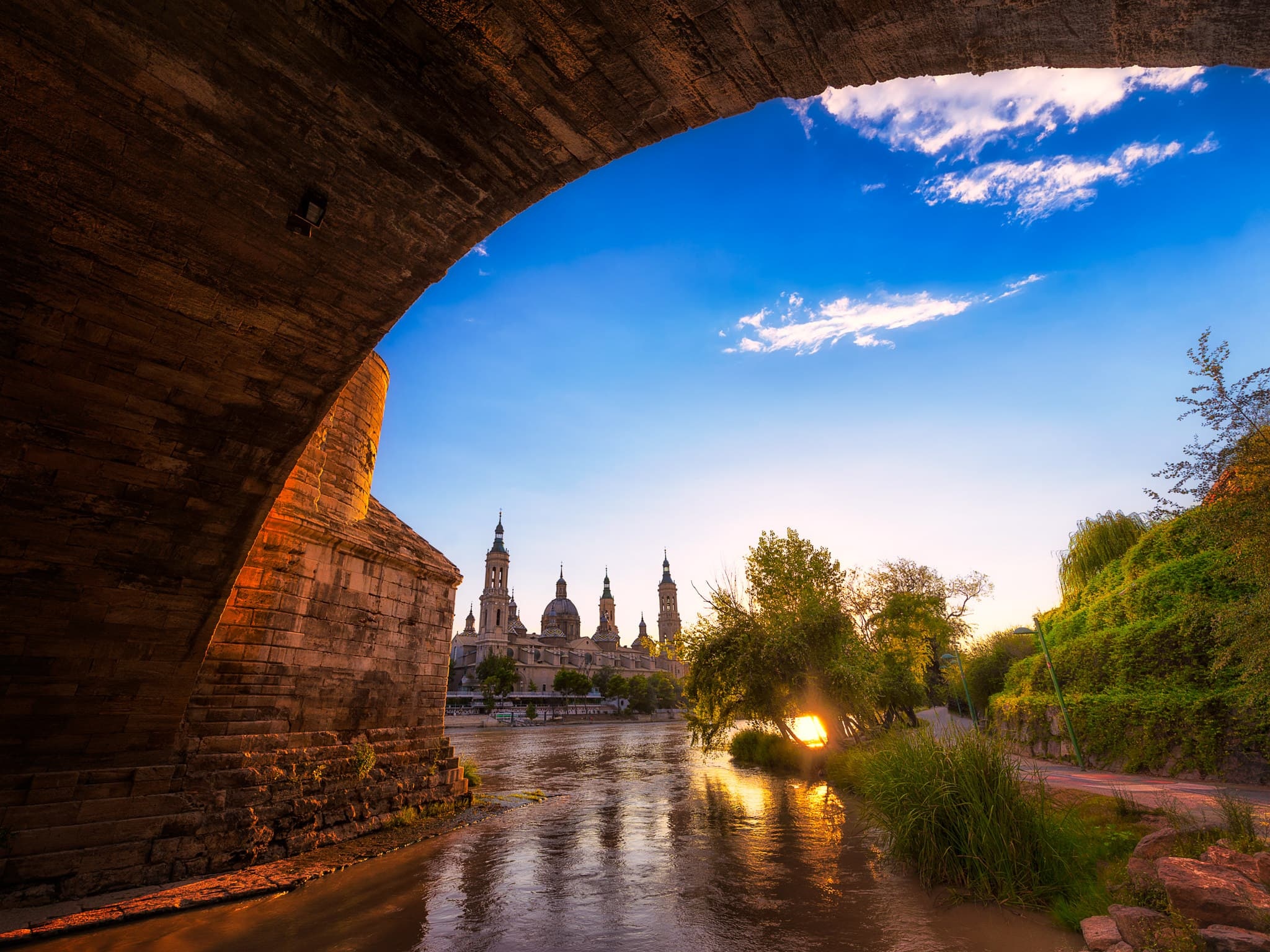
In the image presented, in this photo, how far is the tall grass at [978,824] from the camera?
5.45 m

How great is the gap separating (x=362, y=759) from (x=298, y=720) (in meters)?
1.35

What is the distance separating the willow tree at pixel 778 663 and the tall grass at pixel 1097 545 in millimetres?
6970

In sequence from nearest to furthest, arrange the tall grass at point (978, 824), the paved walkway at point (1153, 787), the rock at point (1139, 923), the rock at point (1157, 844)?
1. the rock at point (1139, 923)
2. the rock at point (1157, 844)
3. the tall grass at point (978, 824)
4. the paved walkway at point (1153, 787)

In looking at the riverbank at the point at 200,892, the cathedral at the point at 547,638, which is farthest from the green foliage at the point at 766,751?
the cathedral at the point at 547,638

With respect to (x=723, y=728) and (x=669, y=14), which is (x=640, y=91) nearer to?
(x=669, y=14)

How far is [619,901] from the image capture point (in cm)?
628

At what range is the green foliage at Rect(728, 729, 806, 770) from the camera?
17.1 metres

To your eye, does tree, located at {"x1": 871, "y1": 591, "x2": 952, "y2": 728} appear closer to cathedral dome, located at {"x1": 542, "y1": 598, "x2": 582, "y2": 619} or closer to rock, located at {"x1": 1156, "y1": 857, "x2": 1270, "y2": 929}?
rock, located at {"x1": 1156, "y1": 857, "x2": 1270, "y2": 929}

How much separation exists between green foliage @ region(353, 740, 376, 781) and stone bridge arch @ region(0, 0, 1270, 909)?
3.83 metres

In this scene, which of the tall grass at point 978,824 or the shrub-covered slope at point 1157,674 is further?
the shrub-covered slope at point 1157,674

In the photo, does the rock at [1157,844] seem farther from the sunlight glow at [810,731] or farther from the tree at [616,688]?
the tree at [616,688]

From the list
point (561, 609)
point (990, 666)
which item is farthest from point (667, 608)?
point (990, 666)

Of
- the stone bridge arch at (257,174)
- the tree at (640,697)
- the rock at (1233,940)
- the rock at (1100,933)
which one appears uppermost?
the stone bridge arch at (257,174)

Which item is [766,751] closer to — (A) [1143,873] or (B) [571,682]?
(A) [1143,873]
